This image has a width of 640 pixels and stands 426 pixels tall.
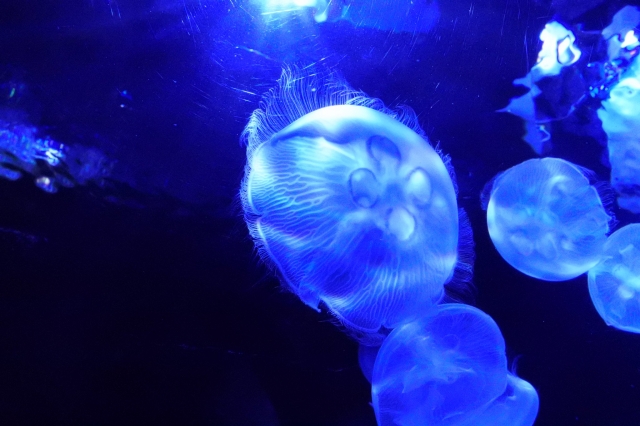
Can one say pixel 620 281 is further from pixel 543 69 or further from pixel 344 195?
pixel 344 195

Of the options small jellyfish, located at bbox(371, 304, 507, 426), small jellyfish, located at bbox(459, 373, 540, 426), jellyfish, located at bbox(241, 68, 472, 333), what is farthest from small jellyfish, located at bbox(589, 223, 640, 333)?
jellyfish, located at bbox(241, 68, 472, 333)

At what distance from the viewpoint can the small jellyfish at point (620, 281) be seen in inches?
160

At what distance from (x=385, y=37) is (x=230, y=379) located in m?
2.85

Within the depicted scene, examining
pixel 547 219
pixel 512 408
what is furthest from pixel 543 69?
pixel 512 408

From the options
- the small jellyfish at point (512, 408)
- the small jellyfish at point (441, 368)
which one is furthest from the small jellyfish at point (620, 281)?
the small jellyfish at point (441, 368)

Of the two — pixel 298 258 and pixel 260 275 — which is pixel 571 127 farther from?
pixel 260 275

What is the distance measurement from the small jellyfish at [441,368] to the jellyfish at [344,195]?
47 centimetres

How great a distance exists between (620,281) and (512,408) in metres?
1.60

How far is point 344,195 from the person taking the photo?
3053mm

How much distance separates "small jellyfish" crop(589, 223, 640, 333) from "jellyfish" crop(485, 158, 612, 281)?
0.27 meters

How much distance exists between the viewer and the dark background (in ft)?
9.55

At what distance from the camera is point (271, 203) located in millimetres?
3102

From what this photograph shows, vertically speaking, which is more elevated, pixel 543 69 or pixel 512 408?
pixel 543 69

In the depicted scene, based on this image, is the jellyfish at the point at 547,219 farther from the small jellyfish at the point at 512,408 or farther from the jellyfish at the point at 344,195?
the small jellyfish at the point at 512,408
